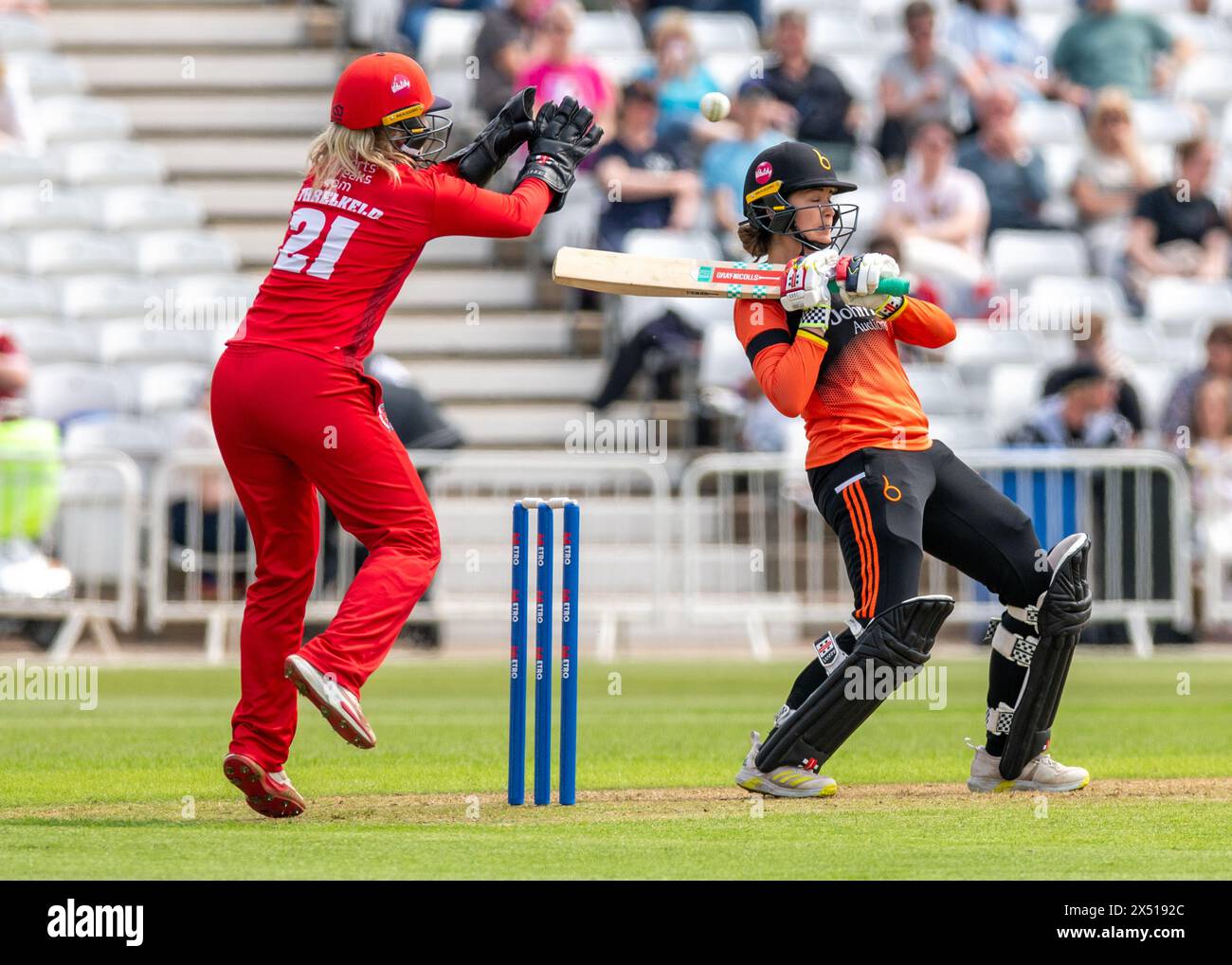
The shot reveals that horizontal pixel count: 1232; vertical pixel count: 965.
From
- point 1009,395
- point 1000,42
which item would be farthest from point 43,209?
point 1000,42

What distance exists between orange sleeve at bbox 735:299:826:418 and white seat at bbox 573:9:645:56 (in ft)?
Result: 38.0

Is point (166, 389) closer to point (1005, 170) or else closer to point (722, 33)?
point (722, 33)

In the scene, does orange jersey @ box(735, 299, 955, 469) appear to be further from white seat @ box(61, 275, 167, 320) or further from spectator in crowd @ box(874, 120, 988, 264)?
white seat @ box(61, 275, 167, 320)

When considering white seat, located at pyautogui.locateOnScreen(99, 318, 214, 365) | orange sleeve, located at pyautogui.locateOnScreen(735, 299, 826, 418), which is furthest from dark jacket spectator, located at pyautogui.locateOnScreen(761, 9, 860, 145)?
orange sleeve, located at pyautogui.locateOnScreen(735, 299, 826, 418)

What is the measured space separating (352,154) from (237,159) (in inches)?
482

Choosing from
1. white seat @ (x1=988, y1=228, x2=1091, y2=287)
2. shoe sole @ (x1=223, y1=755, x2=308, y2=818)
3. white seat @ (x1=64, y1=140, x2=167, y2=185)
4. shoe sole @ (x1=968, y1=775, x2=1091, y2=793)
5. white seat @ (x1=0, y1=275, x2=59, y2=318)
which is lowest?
shoe sole @ (x1=968, y1=775, x2=1091, y2=793)

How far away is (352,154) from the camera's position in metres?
6.91

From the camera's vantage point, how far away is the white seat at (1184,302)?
17.3 metres

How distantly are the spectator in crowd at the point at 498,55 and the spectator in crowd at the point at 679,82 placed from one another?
3.44ft

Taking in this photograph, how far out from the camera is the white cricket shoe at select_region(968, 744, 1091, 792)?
7.58 m

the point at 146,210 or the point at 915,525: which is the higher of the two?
the point at 146,210
